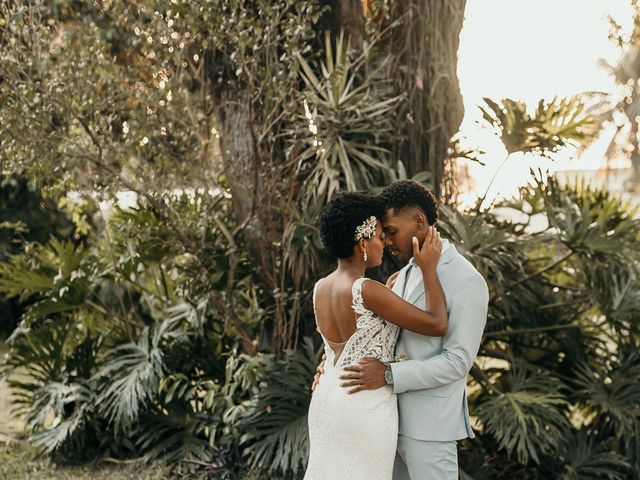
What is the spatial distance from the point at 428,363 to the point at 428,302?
270 mm

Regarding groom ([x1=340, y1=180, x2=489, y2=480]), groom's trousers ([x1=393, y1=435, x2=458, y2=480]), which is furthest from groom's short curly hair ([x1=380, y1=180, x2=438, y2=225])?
groom's trousers ([x1=393, y1=435, x2=458, y2=480])

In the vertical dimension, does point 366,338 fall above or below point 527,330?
above

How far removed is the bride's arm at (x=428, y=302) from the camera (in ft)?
14.4

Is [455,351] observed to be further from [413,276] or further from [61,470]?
[61,470]

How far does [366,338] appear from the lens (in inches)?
181

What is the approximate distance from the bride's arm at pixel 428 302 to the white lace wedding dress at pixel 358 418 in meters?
0.08

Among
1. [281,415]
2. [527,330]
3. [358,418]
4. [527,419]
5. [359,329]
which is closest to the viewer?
[358,418]

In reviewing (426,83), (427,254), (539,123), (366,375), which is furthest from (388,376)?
(426,83)

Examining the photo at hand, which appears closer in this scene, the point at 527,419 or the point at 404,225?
the point at 404,225

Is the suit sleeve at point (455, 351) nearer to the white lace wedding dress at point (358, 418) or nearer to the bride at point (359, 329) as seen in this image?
the bride at point (359, 329)

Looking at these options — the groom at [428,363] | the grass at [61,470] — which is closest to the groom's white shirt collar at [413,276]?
the groom at [428,363]

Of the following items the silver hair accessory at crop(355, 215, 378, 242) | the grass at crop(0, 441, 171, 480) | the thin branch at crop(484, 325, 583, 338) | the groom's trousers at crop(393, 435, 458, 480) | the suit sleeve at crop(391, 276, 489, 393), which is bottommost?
the grass at crop(0, 441, 171, 480)

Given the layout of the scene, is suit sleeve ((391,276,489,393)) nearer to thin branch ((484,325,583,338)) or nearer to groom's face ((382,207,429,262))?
groom's face ((382,207,429,262))

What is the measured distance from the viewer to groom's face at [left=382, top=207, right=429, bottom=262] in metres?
4.56
